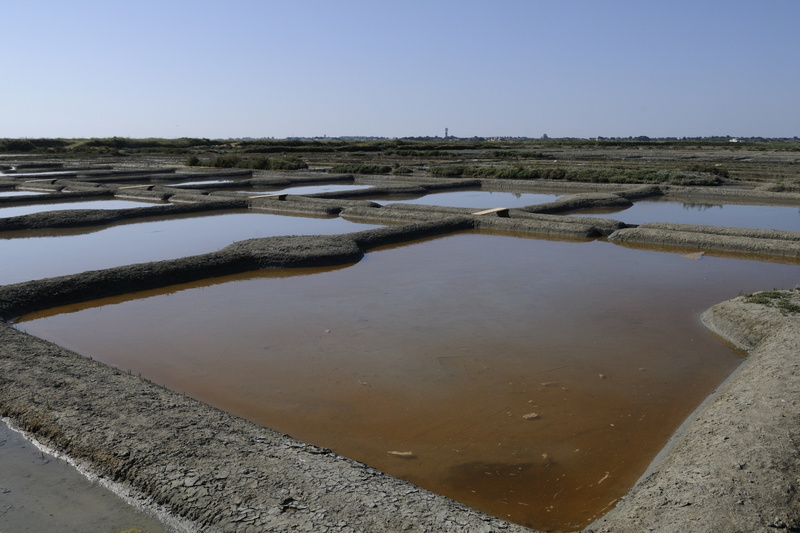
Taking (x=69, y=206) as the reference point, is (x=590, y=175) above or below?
above

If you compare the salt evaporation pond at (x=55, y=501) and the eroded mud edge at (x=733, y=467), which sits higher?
the eroded mud edge at (x=733, y=467)

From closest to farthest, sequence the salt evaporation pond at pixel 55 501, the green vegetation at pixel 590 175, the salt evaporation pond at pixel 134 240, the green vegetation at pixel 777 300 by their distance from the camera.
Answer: the salt evaporation pond at pixel 55 501 → the green vegetation at pixel 777 300 → the salt evaporation pond at pixel 134 240 → the green vegetation at pixel 590 175

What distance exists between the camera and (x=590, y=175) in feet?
60.3

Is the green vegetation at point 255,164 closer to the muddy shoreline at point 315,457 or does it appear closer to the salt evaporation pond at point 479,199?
the salt evaporation pond at point 479,199

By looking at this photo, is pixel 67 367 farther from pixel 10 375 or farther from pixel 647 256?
pixel 647 256

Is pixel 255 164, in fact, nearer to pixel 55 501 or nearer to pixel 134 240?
pixel 134 240

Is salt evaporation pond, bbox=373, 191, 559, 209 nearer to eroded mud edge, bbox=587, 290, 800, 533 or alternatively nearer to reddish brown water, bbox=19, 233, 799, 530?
reddish brown water, bbox=19, 233, 799, 530

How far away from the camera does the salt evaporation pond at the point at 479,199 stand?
13.9 meters

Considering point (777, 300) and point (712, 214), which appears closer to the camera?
point (777, 300)

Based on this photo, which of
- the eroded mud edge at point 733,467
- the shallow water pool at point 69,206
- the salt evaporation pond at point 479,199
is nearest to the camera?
the eroded mud edge at point 733,467

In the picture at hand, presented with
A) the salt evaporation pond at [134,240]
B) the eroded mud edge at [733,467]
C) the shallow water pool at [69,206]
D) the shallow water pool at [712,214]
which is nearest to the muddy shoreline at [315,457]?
the eroded mud edge at [733,467]

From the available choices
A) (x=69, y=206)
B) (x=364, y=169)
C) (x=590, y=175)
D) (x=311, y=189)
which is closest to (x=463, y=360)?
(x=69, y=206)

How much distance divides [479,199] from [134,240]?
7942 mm

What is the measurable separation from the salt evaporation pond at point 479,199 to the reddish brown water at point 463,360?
6.39 metres
